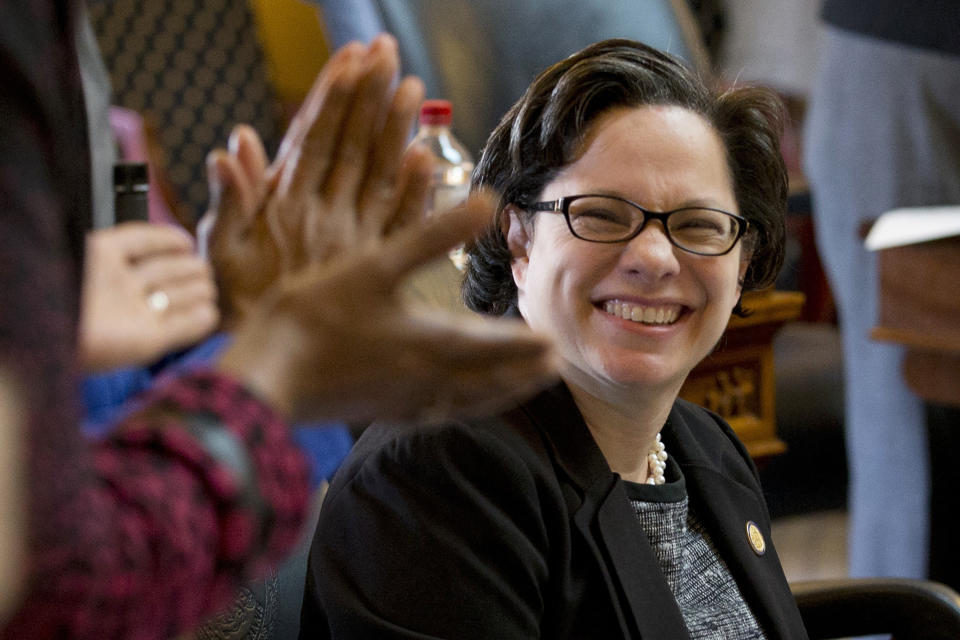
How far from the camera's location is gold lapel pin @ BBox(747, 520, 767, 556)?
128cm

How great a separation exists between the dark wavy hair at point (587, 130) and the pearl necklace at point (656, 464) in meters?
0.22

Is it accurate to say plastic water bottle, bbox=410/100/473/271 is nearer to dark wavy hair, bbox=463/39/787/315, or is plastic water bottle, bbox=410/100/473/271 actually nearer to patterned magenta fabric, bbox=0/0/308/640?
dark wavy hair, bbox=463/39/787/315

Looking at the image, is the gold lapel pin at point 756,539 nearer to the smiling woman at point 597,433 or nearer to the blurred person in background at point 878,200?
the smiling woman at point 597,433

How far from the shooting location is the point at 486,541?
1009mm

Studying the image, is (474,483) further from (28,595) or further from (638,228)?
(28,595)

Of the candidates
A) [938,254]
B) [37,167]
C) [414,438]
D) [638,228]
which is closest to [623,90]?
[638,228]

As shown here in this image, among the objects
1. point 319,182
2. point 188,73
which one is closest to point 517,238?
point 319,182

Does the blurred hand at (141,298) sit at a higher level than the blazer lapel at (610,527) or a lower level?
higher

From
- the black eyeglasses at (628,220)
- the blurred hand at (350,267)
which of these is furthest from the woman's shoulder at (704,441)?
the blurred hand at (350,267)

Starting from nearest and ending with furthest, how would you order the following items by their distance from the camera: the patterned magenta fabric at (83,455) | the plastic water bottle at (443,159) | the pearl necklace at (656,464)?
1. the patterned magenta fabric at (83,455)
2. the pearl necklace at (656,464)
3. the plastic water bottle at (443,159)

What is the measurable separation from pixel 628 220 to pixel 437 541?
0.38 metres

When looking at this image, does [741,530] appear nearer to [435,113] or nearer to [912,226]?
→ [435,113]

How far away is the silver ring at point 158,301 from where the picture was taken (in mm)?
534

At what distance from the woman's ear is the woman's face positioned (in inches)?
1.0
